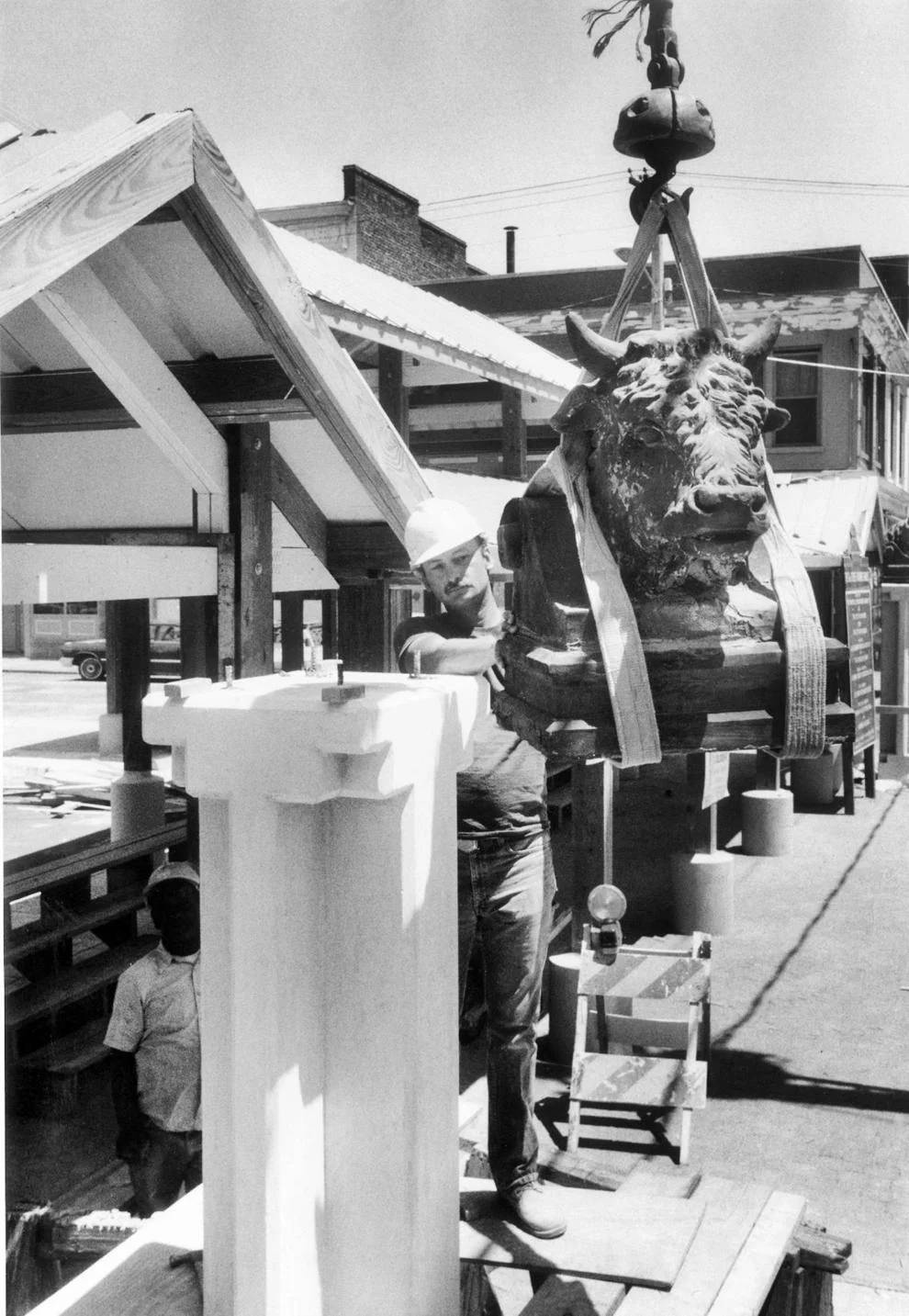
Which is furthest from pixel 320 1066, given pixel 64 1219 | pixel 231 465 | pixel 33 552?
pixel 231 465

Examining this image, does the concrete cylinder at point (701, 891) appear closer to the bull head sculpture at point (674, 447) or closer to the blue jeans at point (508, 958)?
the blue jeans at point (508, 958)

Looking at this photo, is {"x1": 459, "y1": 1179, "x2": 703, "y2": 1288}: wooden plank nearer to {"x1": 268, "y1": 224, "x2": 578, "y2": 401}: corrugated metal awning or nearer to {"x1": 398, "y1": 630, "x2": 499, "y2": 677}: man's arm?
{"x1": 398, "y1": 630, "x2": 499, "y2": 677}: man's arm

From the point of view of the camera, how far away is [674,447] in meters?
2.09

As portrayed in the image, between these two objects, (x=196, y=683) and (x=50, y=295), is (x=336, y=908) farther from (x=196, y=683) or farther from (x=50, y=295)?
(x=50, y=295)

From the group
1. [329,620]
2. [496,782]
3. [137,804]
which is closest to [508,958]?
[496,782]

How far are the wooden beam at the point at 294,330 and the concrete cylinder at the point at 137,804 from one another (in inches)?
274

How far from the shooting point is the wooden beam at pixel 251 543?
537cm

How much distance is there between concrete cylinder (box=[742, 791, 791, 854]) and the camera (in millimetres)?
13680

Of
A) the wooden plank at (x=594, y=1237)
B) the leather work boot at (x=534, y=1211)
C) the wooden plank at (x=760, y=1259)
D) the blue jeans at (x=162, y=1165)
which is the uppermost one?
the leather work boot at (x=534, y=1211)

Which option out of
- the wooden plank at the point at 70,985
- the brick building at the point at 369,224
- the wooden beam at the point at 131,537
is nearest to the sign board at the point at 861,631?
the wooden beam at the point at 131,537

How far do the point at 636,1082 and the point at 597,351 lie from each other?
5.49 metres

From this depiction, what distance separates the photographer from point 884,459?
72.0 ft

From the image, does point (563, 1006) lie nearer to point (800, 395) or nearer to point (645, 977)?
point (645, 977)

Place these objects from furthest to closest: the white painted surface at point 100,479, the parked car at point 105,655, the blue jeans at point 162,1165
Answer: the parked car at point 105,655 → the white painted surface at point 100,479 → the blue jeans at point 162,1165
